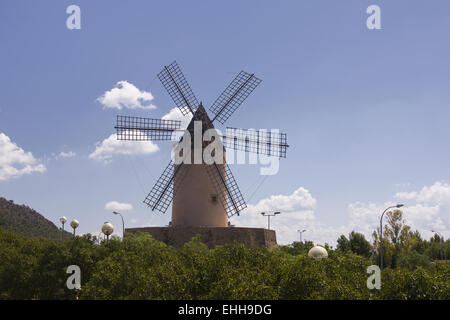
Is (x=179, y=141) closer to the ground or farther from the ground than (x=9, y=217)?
farther from the ground

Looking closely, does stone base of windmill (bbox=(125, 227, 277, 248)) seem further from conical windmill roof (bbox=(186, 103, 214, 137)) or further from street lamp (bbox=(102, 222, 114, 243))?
street lamp (bbox=(102, 222, 114, 243))

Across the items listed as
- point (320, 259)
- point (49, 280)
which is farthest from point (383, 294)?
point (49, 280)

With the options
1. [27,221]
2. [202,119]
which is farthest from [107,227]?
[27,221]

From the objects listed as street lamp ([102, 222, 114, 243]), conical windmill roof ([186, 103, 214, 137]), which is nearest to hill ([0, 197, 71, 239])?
conical windmill roof ([186, 103, 214, 137])

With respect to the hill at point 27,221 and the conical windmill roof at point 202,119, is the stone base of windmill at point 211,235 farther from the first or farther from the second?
the hill at point 27,221

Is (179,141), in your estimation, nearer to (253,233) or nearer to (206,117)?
(206,117)

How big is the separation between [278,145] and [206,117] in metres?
6.00

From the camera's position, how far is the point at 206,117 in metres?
33.6

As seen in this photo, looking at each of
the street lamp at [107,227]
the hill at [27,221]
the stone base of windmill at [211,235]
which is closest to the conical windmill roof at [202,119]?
the stone base of windmill at [211,235]

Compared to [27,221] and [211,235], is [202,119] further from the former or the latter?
[27,221]

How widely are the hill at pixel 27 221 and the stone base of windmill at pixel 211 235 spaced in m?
70.2

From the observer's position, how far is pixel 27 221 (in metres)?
102
